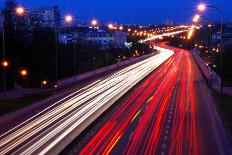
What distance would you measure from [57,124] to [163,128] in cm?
584

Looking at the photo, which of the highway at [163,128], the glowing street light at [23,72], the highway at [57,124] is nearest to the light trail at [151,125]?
the highway at [163,128]

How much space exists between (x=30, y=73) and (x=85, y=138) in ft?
134

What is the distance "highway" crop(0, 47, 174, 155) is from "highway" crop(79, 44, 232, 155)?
1250mm

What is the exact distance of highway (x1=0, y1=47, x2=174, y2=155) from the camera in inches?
989

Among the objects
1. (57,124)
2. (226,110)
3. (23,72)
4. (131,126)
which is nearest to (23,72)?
(23,72)

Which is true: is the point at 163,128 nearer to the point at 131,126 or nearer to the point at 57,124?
the point at 131,126

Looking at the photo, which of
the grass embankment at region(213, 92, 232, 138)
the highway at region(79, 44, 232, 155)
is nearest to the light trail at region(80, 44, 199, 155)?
the highway at region(79, 44, 232, 155)

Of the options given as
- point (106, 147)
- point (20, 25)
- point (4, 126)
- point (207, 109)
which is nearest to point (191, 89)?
point (207, 109)

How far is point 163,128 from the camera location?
30938 millimetres

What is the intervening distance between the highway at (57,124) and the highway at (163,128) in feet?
4.10

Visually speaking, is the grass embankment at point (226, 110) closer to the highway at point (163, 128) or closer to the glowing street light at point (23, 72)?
the highway at point (163, 128)

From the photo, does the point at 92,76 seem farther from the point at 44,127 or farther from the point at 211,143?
the point at 211,143

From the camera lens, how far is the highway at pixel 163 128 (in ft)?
81.5

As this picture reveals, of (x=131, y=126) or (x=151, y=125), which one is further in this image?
(x=151, y=125)
